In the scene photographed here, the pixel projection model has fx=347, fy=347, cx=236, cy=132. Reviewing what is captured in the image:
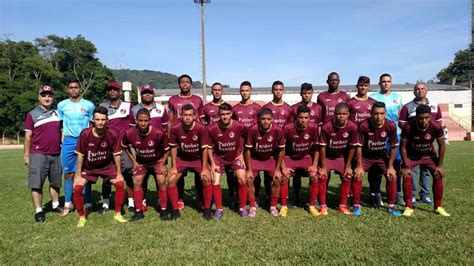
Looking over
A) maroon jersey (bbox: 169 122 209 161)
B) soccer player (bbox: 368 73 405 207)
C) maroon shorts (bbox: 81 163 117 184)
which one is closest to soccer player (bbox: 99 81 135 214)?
maroon shorts (bbox: 81 163 117 184)

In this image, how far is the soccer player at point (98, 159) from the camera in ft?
18.1

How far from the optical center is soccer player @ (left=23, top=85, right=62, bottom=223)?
577cm

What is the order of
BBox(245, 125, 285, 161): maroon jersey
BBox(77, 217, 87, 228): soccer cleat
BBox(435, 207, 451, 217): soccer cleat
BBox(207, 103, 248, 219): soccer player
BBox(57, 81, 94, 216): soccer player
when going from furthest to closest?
BBox(57, 81, 94, 216): soccer player < BBox(245, 125, 285, 161): maroon jersey < BBox(207, 103, 248, 219): soccer player < BBox(435, 207, 451, 217): soccer cleat < BBox(77, 217, 87, 228): soccer cleat

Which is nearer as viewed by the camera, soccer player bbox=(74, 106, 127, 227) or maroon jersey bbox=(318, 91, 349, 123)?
soccer player bbox=(74, 106, 127, 227)

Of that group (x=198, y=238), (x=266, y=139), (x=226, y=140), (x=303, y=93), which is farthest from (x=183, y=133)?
(x=303, y=93)

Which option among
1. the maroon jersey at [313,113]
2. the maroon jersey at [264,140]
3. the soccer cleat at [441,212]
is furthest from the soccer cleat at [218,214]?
the soccer cleat at [441,212]

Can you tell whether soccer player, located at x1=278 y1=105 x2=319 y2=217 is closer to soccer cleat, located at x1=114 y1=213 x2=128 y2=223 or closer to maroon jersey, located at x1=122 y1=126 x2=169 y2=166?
maroon jersey, located at x1=122 y1=126 x2=169 y2=166

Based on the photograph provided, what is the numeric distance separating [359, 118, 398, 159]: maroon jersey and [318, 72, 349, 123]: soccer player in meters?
0.79

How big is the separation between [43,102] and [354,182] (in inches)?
214

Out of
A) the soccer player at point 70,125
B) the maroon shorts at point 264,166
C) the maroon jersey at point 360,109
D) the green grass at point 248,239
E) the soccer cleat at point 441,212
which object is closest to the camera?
the green grass at point 248,239

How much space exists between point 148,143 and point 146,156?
245 millimetres

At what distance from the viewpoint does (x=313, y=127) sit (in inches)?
234

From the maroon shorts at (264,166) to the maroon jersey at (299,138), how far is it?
0.40 meters

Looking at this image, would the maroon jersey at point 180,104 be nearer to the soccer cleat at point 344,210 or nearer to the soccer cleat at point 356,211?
the soccer cleat at point 344,210
